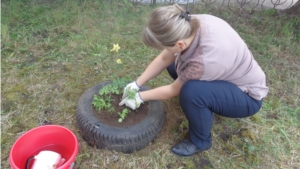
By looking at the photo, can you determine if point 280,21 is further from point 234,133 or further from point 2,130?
point 2,130

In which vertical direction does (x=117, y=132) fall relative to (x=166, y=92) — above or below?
below

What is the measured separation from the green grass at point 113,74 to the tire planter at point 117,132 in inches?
3.2

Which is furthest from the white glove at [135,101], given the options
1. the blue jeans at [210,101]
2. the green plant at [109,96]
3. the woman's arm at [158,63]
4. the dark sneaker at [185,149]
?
the dark sneaker at [185,149]

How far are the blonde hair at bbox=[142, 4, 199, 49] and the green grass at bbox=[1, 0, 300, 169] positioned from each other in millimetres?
876

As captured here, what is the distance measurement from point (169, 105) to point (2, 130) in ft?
4.43

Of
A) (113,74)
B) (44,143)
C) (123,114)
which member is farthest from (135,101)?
(113,74)

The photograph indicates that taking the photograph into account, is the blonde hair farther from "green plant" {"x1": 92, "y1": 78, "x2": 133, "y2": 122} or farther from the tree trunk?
the tree trunk

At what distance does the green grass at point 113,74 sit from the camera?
6.61 feet

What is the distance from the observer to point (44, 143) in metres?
1.79

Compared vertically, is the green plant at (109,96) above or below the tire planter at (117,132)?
above

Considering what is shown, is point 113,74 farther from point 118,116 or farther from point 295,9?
point 295,9

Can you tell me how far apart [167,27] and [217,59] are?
0.35 meters

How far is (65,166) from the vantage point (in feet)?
4.73

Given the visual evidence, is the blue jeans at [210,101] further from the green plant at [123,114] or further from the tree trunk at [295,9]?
the tree trunk at [295,9]
